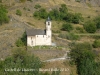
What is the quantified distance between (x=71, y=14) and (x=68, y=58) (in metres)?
19.6

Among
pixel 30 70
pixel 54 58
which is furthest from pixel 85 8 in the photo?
pixel 30 70

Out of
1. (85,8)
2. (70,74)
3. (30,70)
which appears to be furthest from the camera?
(85,8)

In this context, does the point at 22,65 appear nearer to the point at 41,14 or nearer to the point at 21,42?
the point at 21,42

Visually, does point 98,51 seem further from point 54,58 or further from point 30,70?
point 30,70

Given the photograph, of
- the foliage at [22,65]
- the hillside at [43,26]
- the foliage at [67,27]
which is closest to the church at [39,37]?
the hillside at [43,26]

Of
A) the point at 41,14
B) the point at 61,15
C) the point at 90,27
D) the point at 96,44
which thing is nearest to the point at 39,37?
the point at 96,44

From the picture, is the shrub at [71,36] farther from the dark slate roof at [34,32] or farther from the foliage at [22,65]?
the foliage at [22,65]

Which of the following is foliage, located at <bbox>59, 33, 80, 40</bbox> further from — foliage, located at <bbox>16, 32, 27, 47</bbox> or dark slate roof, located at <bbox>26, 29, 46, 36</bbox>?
foliage, located at <bbox>16, 32, 27, 47</bbox>

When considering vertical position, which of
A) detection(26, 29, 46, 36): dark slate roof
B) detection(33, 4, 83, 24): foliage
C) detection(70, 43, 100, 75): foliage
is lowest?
detection(70, 43, 100, 75): foliage

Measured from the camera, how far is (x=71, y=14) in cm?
6788

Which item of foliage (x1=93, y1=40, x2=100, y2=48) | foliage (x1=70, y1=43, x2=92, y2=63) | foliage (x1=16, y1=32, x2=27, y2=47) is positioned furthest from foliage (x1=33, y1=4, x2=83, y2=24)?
foliage (x1=70, y1=43, x2=92, y2=63)

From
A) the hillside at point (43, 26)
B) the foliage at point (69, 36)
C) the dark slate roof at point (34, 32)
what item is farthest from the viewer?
the foliage at point (69, 36)

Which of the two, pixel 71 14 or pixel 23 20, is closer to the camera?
pixel 23 20

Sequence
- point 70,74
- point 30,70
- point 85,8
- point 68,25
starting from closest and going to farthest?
point 30,70 → point 70,74 → point 68,25 → point 85,8
